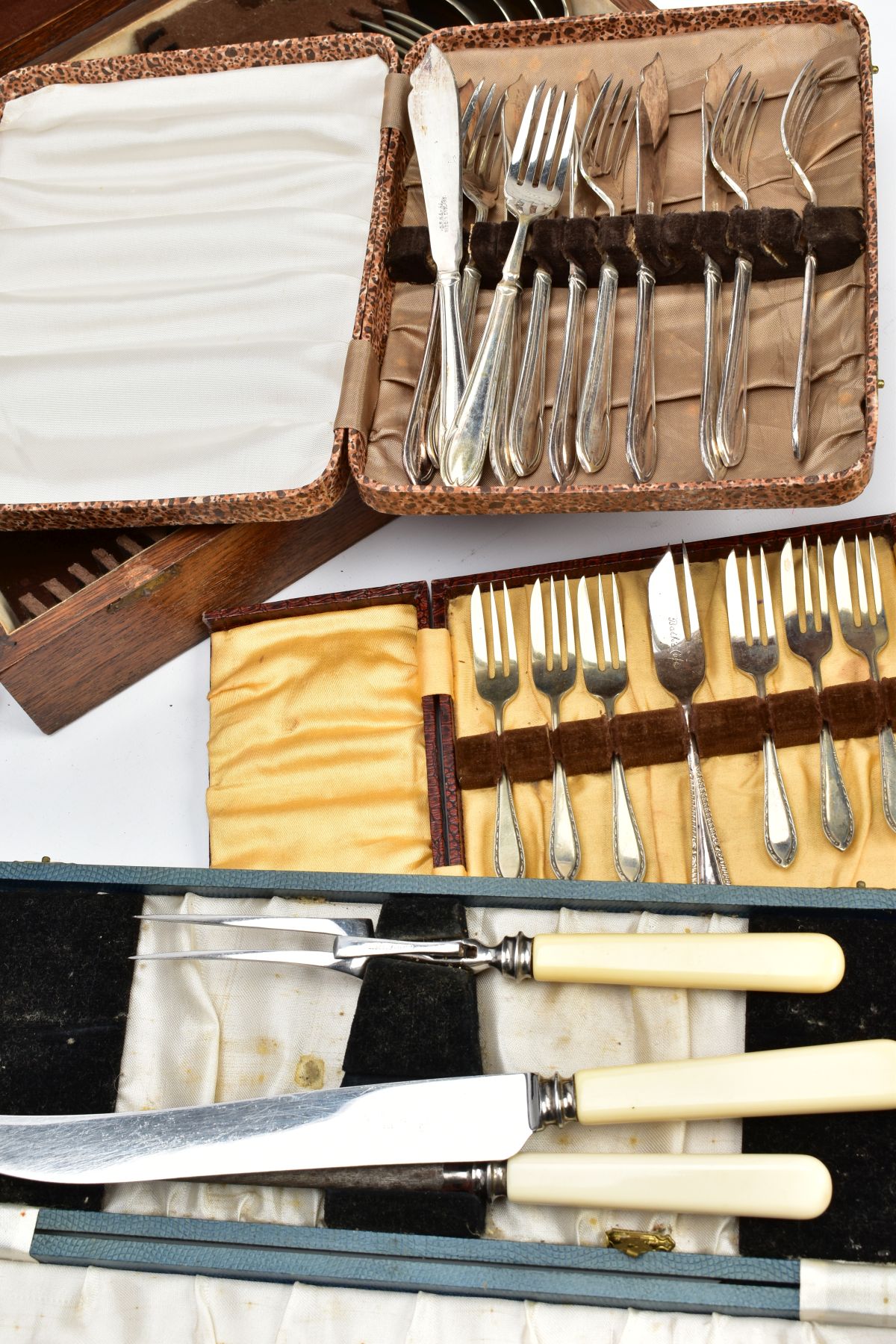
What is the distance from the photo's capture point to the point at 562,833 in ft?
2.59

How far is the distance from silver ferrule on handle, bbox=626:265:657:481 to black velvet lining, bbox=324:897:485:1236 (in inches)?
13.9

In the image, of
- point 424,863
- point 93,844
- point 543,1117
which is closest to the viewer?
point 543,1117

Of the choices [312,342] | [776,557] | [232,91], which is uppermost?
[232,91]

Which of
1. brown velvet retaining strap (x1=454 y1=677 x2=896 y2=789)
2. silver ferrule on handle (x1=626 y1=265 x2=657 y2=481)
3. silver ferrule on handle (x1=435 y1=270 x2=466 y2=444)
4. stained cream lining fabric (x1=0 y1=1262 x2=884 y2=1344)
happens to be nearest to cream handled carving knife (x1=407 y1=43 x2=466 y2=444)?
silver ferrule on handle (x1=435 y1=270 x2=466 y2=444)

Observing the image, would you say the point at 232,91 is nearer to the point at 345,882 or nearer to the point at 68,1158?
the point at 345,882

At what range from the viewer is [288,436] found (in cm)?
85

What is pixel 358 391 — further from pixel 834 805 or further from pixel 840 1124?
pixel 840 1124

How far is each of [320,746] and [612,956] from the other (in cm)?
33

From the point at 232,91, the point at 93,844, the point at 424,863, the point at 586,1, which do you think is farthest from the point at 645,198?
the point at 93,844

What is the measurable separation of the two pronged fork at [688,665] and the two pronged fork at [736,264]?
98 millimetres

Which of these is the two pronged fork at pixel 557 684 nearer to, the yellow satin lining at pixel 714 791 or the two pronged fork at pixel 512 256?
the yellow satin lining at pixel 714 791

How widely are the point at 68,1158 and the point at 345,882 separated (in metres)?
0.20

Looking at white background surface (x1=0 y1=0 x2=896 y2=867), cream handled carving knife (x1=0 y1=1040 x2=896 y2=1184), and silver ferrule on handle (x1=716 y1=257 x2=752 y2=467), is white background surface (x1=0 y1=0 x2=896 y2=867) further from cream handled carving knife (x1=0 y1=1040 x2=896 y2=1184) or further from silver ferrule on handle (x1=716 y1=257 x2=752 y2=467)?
cream handled carving knife (x1=0 y1=1040 x2=896 y2=1184)

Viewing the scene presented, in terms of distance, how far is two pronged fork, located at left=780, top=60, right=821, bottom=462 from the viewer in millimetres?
785
